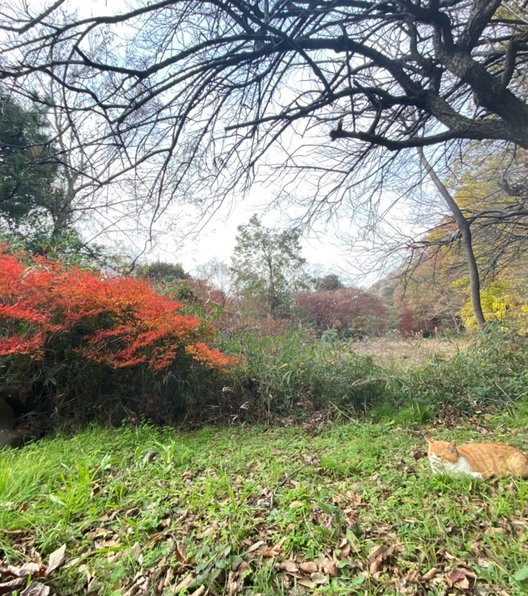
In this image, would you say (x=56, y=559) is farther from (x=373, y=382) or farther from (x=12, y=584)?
(x=373, y=382)

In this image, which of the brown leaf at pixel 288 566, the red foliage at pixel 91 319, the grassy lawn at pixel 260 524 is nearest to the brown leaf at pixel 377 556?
the grassy lawn at pixel 260 524

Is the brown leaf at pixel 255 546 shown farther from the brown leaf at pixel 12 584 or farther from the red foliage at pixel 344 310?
the red foliage at pixel 344 310

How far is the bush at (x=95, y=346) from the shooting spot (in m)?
2.84

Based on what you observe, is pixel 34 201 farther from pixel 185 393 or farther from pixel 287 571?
pixel 287 571

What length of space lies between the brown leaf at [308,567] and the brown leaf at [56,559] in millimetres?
1012

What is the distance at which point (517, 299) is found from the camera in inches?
318

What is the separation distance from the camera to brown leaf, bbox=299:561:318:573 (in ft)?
4.01

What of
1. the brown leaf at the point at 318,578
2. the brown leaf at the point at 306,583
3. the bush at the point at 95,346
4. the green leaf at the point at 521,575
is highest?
the bush at the point at 95,346

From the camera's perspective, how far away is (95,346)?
305 cm

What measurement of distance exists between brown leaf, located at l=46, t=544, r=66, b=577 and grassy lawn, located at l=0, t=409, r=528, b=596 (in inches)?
0.9

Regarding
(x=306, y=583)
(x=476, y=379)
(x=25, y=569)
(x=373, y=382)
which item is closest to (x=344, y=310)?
(x=476, y=379)

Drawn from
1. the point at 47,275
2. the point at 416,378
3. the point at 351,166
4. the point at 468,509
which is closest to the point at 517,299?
the point at 416,378

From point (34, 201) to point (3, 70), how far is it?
18.7 ft

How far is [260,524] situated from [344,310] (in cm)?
1112
